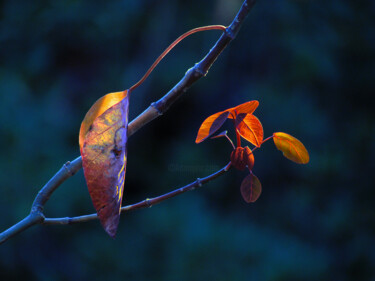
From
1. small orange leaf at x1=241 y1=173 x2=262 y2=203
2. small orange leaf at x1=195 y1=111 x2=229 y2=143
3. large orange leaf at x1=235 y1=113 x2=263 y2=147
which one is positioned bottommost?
small orange leaf at x1=241 y1=173 x2=262 y2=203

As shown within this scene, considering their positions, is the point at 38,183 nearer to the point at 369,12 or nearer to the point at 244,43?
the point at 244,43

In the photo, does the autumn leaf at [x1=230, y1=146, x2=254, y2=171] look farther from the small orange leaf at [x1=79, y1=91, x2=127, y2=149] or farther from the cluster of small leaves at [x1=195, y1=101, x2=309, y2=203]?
the small orange leaf at [x1=79, y1=91, x2=127, y2=149]

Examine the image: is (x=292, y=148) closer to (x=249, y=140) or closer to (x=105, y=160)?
(x=249, y=140)

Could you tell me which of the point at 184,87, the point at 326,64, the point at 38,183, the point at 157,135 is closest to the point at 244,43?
the point at 326,64

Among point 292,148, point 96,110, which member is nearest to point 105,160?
point 96,110

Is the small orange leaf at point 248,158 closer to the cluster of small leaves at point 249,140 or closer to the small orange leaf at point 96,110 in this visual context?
the cluster of small leaves at point 249,140

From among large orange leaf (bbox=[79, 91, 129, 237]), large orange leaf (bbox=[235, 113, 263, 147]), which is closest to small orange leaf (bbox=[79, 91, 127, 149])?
large orange leaf (bbox=[79, 91, 129, 237])

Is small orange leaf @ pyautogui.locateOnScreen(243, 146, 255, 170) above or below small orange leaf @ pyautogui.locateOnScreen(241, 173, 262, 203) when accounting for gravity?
above

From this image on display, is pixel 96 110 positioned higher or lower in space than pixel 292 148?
higher
